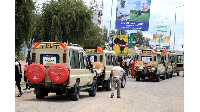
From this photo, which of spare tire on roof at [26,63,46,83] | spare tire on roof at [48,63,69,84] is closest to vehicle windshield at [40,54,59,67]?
spare tire on roof at [26,63,46,83]

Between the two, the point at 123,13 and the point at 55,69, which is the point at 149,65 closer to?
the point at 55,69

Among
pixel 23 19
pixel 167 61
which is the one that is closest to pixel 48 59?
pixel 23 19

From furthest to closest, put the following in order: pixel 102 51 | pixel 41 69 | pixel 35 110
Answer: pixel 102 51 < pixel 41 69 < pixel 35 110

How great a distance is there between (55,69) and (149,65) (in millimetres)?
17668

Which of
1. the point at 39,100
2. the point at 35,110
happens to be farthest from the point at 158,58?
the point at 35,110

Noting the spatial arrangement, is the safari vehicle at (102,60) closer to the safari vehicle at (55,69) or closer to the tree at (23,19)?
the safari vehicle at (55,69)

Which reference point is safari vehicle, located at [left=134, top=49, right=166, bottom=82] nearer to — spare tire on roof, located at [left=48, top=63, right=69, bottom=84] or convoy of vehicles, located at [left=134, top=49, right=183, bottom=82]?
convoy of vehicles, located at [left=134, top=49, right=183, bottom=82]

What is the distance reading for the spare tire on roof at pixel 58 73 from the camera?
54.2 ft

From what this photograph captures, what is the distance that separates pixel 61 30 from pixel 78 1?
12.1 feet

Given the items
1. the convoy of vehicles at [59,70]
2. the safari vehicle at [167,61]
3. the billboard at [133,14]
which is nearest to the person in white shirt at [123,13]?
the billboard at [133,14]

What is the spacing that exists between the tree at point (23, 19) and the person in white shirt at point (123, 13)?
23776 millimetres

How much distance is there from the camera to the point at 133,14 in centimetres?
5053
